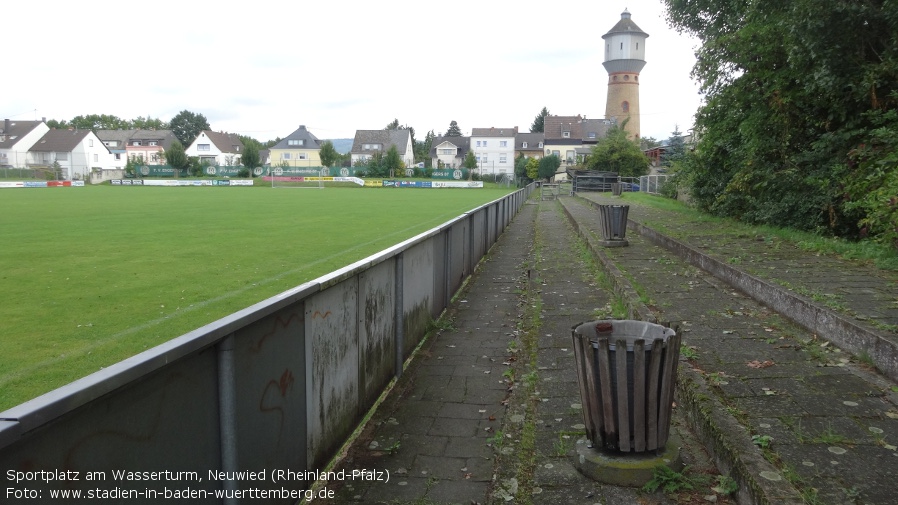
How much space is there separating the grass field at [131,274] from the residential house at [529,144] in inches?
3748

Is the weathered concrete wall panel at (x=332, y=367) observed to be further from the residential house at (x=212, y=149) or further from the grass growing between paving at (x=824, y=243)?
the residential house at (x=212, y=149)

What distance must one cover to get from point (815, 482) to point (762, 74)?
467 inches

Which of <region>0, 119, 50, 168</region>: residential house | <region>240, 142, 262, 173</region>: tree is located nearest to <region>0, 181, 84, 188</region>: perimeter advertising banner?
<region>240, 142, 262, 173</region>: tree

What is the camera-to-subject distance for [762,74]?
13227 millimetres

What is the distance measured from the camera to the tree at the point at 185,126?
140375mm

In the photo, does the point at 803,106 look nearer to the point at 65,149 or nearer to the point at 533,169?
the point at 533,169

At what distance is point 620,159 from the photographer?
5684cm

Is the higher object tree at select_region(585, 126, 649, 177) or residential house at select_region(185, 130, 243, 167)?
residential house at select_region(185, 130, 243, 167)

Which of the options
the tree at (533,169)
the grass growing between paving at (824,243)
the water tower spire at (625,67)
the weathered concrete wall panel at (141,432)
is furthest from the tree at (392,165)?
the weathered concrete wall panel at (141,432)

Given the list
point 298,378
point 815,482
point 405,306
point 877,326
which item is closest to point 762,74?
point 877,326

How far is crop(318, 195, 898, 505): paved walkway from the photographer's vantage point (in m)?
3.44

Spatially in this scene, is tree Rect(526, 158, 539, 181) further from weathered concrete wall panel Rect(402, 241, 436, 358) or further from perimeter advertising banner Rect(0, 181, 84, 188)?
weathered concrete wall panel Rect(402, 241, 436, 358)

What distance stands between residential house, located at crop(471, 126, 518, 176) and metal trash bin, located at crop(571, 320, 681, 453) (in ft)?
369

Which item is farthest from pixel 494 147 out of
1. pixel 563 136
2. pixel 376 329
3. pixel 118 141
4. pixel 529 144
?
pixel 376 329
